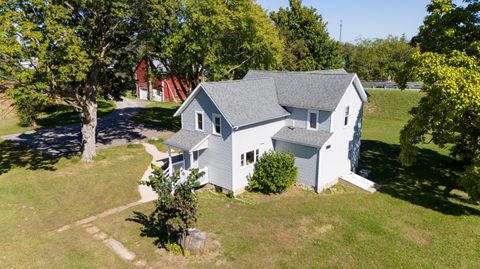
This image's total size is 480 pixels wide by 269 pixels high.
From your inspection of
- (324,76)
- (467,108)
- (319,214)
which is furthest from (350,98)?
(319,214)

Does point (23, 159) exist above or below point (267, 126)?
below

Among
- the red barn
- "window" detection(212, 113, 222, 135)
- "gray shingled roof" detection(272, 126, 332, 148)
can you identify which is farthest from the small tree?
the red barn

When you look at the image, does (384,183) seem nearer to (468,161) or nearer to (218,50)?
(468,161)

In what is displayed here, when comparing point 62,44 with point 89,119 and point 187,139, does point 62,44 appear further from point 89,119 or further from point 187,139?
point 187,139

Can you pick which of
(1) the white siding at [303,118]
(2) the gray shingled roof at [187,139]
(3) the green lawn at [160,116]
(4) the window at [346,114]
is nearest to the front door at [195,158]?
(2) the gray shingled roof at [187,139]

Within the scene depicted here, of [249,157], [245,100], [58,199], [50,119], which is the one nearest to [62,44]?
Answer: [58,199]

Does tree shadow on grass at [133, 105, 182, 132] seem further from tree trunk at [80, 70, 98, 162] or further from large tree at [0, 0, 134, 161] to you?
large tree at [0, 0, 134, 161]
